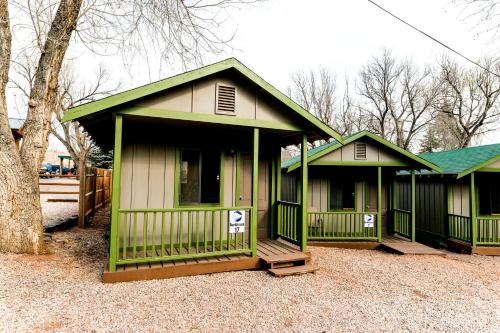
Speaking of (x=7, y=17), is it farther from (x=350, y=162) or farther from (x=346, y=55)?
(x=346, y=55)

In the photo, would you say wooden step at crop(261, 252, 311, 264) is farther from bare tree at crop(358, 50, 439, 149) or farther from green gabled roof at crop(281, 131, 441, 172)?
bare tree at crop(358, 50, 439, 149)

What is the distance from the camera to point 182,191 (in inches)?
250

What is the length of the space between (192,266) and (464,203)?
9.50 meters

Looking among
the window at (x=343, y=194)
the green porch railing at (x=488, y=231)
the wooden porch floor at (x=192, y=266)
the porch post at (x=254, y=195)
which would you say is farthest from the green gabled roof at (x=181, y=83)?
the green porch railing at (x=488, y=231)

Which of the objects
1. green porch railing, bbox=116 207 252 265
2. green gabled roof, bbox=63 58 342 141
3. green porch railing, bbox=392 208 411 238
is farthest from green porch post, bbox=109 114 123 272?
green porch railing, bbox=392 208 411 238

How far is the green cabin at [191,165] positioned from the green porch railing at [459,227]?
5929 mm

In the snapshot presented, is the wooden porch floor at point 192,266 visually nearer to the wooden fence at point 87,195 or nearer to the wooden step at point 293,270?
the wooden step at point 293,270

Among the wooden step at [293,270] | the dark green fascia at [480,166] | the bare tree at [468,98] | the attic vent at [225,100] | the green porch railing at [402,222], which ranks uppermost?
the bare tree at [468,98]

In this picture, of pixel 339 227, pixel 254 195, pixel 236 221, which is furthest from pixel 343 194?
pixel 236 221

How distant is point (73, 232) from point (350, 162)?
27.2 feet

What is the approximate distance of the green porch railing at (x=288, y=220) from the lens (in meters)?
6.81

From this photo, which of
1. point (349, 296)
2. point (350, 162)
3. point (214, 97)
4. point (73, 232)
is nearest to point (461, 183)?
point (350, 162)

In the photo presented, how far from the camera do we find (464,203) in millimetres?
9664

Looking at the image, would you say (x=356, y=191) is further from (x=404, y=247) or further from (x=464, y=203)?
(x=464, y=203)
